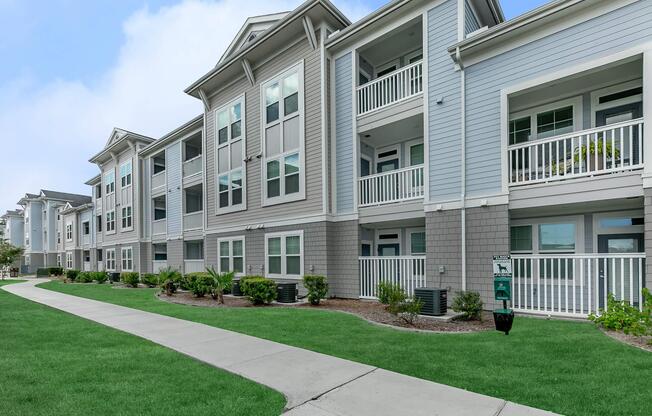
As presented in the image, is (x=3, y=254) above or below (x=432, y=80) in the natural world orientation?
below

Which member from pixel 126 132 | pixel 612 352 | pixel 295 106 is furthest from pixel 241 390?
pixel 126 132

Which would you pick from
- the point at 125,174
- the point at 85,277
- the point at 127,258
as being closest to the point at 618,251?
the point at 127,258

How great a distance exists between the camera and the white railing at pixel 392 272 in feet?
36.3

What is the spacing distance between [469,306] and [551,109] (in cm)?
640

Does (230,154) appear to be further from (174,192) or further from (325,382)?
(325,382)

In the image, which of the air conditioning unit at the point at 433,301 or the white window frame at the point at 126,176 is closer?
the air conditioning unit at the point at 433,301

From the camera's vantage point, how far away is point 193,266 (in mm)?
20234

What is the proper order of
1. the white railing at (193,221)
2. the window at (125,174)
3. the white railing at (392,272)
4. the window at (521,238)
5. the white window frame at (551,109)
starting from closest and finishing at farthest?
the white window frame at (551,109) → the window at (521,238) → the white railing at (392,272) → the white railing at (193,221) → the window at (125,174)

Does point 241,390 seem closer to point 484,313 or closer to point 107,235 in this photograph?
point 484,313

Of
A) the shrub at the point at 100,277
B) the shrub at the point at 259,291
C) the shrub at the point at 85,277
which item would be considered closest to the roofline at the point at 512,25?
the shrub at the point at 259,291

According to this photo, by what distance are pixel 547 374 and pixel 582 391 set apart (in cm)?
58

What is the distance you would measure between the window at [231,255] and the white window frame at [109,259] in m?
16.6

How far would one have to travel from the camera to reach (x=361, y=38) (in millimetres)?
12242

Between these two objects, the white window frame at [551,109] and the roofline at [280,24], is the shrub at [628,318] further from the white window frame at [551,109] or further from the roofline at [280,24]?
the roofline at [280,24]
